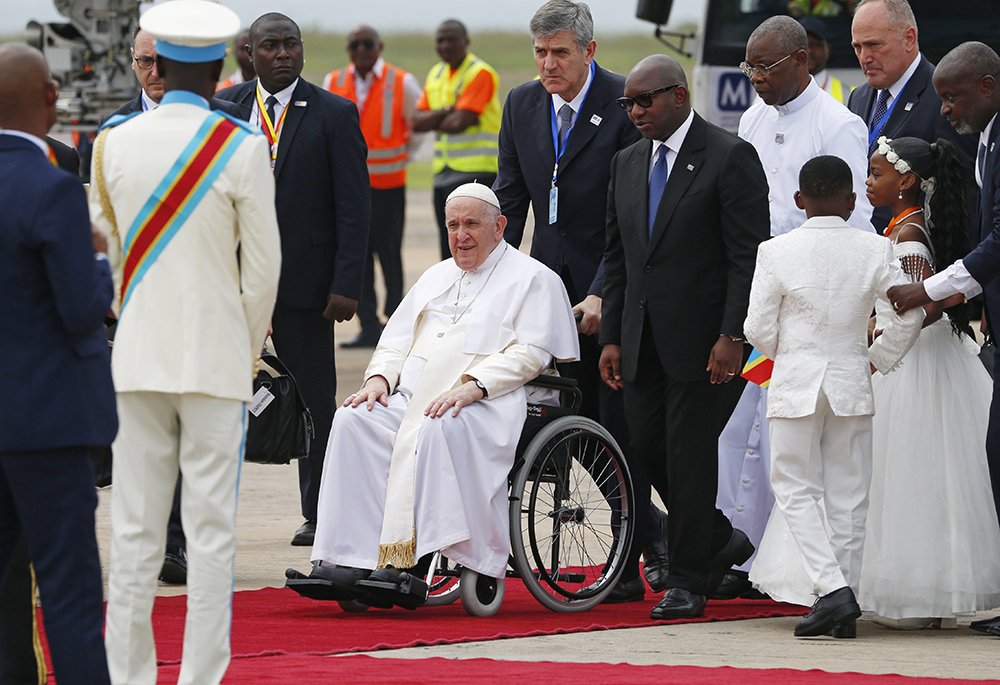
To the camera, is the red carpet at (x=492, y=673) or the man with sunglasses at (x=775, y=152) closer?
the red carpet at (x=492, y=673)

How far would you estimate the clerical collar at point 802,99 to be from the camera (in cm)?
601

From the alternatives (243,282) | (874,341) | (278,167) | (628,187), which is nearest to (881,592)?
(874,341)

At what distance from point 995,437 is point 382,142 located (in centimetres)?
852

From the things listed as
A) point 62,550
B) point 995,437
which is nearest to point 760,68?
point 995,437

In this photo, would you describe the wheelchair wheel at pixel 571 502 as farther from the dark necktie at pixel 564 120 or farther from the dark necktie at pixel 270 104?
the dark necktie at pixel 270 104

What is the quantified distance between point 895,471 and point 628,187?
1302mm

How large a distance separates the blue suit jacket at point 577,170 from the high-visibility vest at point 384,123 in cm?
660

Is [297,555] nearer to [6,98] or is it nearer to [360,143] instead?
[360,143]

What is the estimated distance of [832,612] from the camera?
4.96 m

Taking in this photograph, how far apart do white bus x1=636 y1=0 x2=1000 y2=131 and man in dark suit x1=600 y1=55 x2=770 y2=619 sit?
6475 mm

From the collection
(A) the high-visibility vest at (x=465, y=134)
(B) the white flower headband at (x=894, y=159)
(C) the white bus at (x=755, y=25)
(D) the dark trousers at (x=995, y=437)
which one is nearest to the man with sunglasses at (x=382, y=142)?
(A) the high-visibility vest at (x=465, y=134)

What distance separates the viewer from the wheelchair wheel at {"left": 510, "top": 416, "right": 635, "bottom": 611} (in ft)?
17.9

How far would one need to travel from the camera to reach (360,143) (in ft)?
21.9

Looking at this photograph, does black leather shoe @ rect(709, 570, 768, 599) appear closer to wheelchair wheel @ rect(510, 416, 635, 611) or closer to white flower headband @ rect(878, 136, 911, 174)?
wheelchair wheel @ rect(510, 416, 635, 611)
